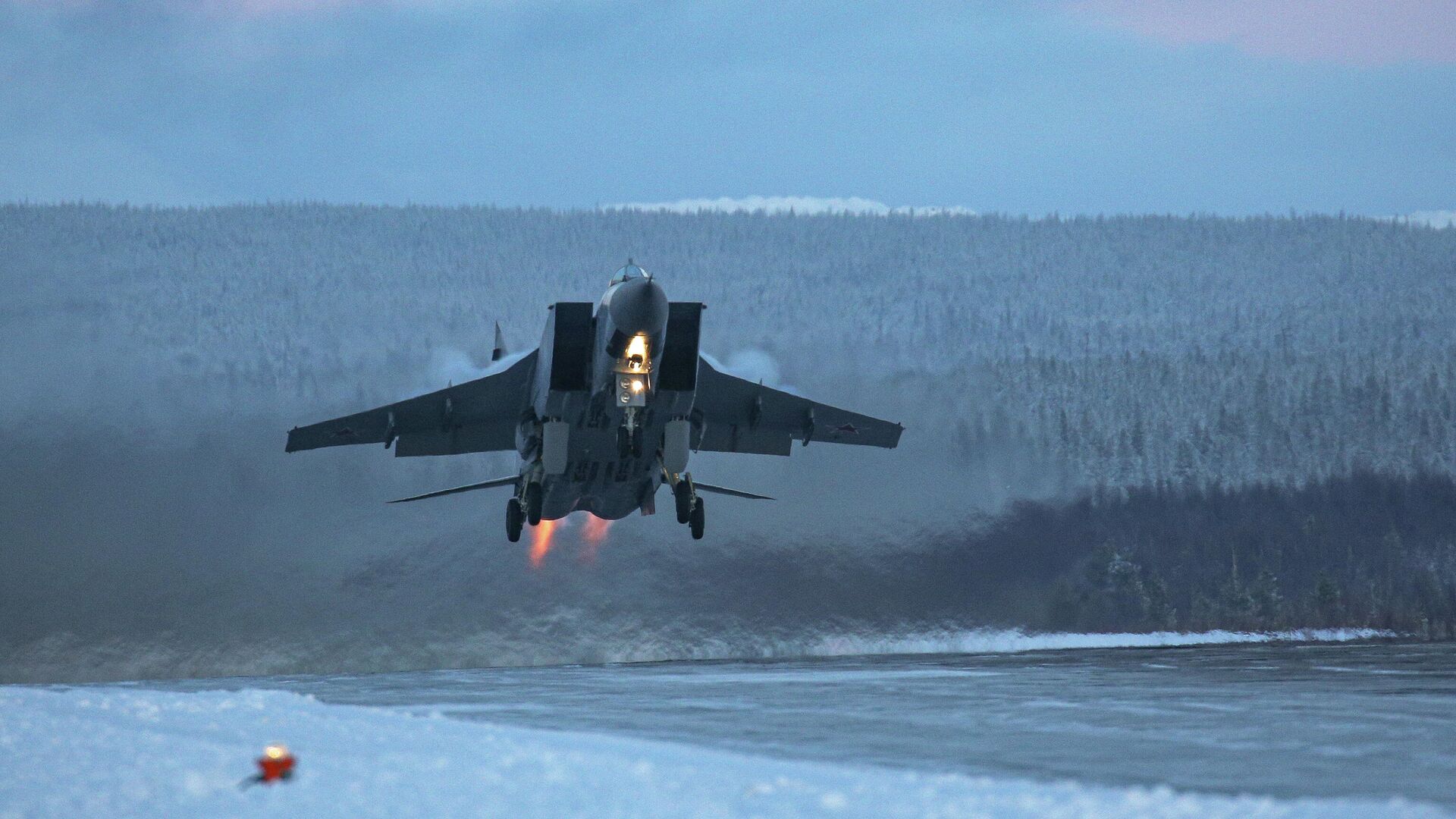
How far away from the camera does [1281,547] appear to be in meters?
76.1

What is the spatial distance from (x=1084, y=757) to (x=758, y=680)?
19.5m

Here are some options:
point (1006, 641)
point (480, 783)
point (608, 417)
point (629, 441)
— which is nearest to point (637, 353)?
point (629, 441)

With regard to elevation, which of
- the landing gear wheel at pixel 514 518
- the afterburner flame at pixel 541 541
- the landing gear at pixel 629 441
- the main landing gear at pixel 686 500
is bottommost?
the afterburner flame at pixel 541 541

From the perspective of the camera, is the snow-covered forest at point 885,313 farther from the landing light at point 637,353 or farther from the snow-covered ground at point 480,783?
the snow-covered ground at point 480,783

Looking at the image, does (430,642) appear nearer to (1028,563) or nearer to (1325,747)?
(1028,563)

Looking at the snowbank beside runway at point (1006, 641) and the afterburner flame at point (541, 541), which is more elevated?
the afterburner flame at point (541, 541)

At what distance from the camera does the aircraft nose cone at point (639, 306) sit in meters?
29.4

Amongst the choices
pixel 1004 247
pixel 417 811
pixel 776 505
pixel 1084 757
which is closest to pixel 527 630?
pixel 776 505

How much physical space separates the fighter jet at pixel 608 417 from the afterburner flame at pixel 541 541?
1483cm

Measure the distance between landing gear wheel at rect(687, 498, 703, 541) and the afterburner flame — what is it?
821 inches

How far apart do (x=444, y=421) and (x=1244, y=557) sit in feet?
171

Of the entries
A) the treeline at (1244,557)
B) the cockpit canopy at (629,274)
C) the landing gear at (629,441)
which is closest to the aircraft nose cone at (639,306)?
the cockpit canopy at (629,274)

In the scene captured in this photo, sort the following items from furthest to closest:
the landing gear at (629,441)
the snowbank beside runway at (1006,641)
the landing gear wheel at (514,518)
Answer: the snowbank beside runway at (1006,641) → the landing gear wheel at (514,518) → the landing gear at (629,441)

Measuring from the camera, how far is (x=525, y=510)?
36062 millimetres
